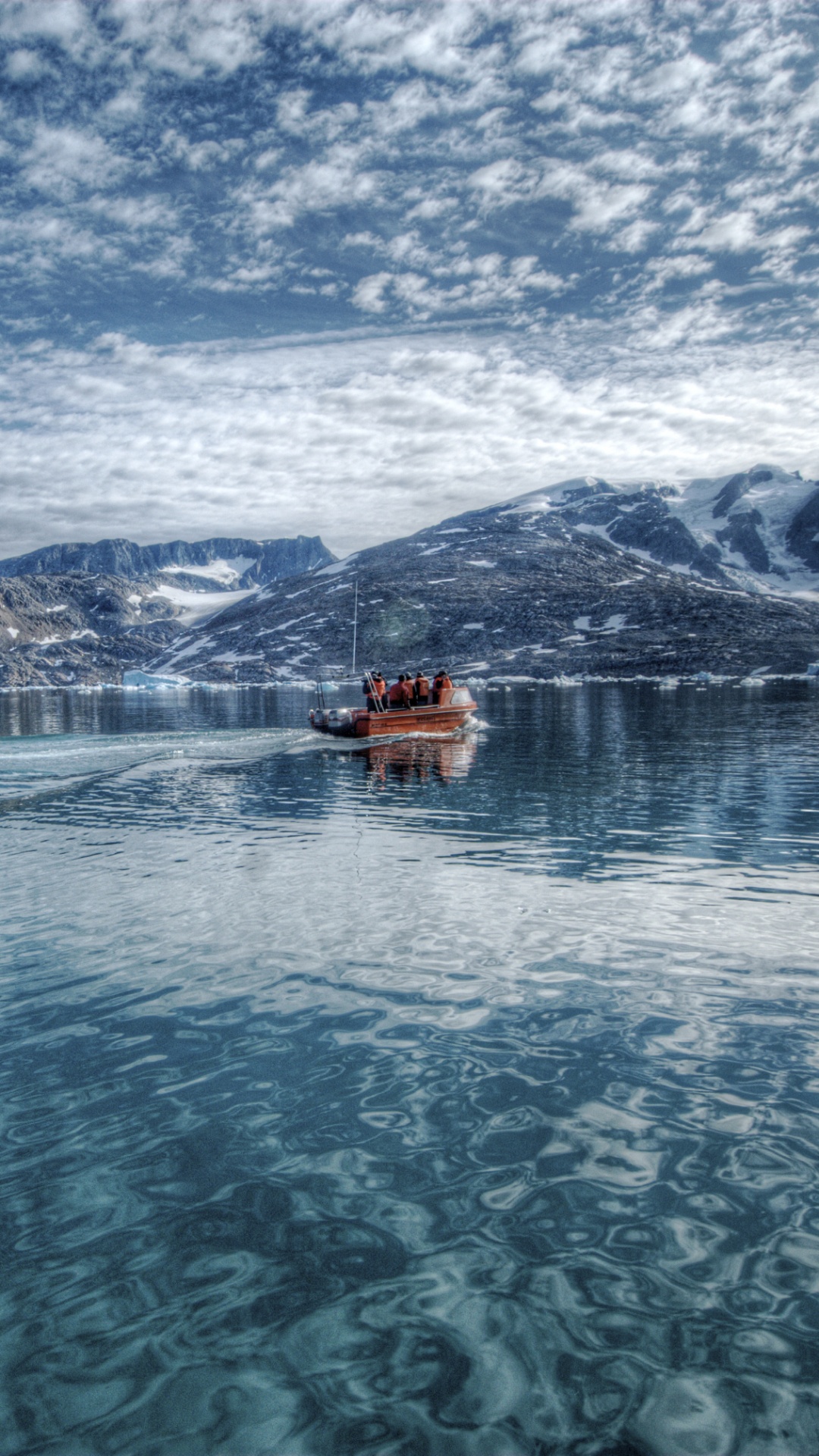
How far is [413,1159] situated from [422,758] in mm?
29606

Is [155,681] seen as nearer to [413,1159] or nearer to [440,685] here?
[440,685]

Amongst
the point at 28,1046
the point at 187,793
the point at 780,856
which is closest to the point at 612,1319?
the point at 28,1046

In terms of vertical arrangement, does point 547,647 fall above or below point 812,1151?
above

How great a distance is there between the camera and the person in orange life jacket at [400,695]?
42.0 m

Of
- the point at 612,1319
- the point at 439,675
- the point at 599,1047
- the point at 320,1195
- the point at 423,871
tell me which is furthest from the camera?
the point at 439,675

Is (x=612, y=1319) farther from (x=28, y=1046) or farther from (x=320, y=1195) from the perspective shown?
(x=28, y=1046)

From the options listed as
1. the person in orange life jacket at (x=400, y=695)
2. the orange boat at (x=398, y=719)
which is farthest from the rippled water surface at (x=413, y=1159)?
the person in orange life jacket at (x=400, y=695)

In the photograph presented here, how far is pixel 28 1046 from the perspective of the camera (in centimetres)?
839

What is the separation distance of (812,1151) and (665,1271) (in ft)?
6.53

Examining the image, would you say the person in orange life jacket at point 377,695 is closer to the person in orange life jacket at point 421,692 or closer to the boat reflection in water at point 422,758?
the person in orange life jacket at point 421,692

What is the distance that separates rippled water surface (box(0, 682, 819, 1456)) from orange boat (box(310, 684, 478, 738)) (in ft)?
81.2

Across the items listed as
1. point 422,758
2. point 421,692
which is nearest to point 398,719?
point 421,692

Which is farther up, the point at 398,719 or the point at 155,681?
the point at 155,681

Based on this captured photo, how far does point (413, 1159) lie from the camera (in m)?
6.38
